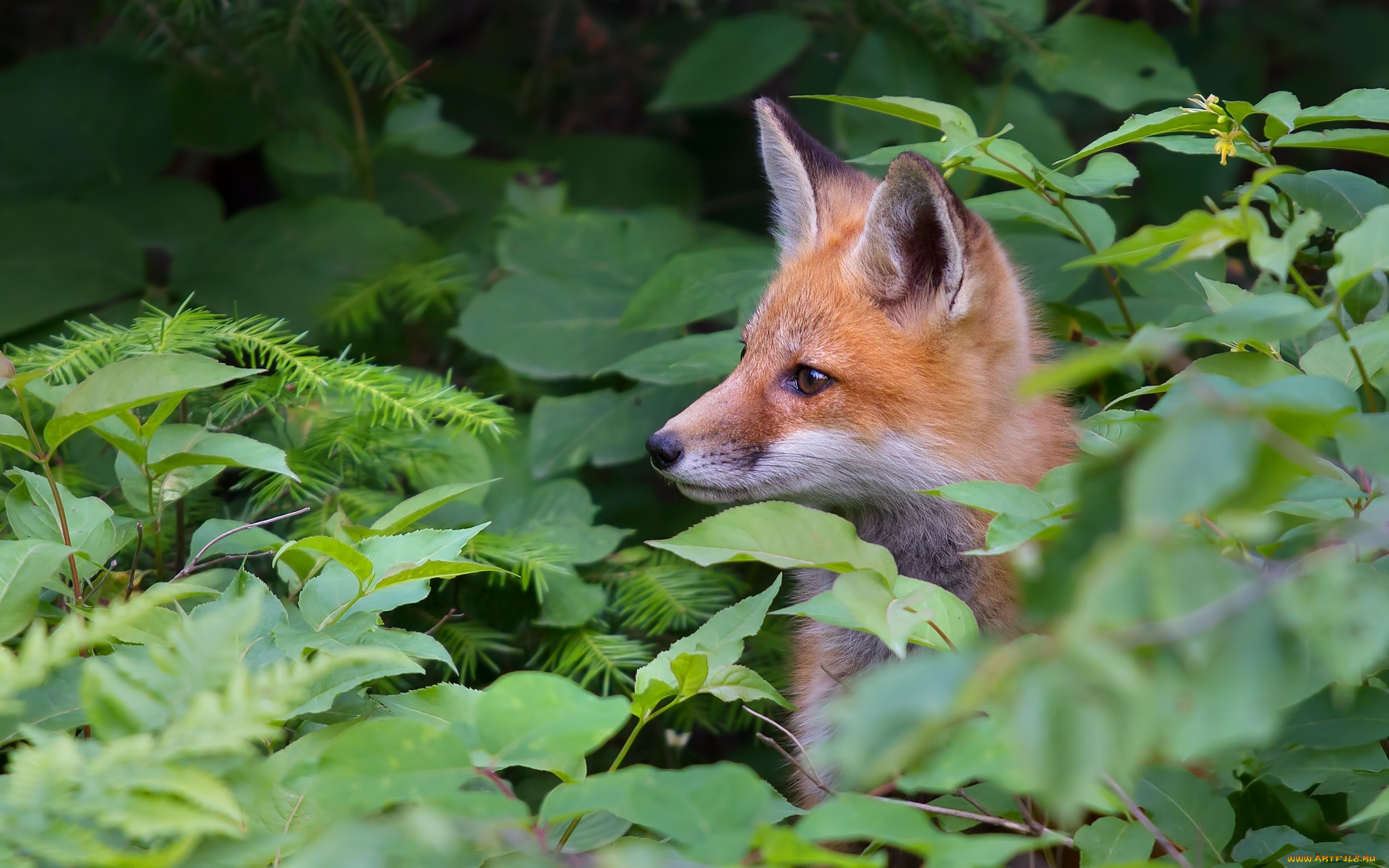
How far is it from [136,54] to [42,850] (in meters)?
3.74

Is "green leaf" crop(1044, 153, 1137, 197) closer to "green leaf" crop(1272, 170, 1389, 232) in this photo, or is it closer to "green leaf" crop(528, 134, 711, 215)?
"green leaf" crop(1272, 170, 1389, 232)

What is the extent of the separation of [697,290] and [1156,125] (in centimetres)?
148

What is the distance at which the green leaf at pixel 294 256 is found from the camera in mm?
3479

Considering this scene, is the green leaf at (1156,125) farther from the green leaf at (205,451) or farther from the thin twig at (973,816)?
the green leaf at (205,451)

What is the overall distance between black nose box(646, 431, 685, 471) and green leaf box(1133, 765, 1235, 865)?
1286mm

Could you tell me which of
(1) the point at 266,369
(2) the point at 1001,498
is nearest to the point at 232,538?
(1) the point at 266,369

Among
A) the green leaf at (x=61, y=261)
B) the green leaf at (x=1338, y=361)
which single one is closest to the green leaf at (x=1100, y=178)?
the green leaf at (x=1338, y=361)

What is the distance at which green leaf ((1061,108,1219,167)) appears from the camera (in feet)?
6.53

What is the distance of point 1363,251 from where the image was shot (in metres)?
1.40

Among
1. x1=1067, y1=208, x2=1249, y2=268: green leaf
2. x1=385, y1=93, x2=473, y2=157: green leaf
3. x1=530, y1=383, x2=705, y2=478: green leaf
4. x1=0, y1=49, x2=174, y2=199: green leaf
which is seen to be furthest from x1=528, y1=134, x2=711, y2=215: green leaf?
x1=1067, y1=208, x2=1249, y2=268: green leaf

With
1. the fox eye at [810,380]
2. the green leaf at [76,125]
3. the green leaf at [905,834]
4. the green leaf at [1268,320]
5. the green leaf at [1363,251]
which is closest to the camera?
the green leaf at [905,834]

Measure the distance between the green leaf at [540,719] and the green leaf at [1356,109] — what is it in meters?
1.70

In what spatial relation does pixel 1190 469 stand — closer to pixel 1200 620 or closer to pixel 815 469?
pixel 1200 620

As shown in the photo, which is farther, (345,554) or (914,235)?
(914,235)
